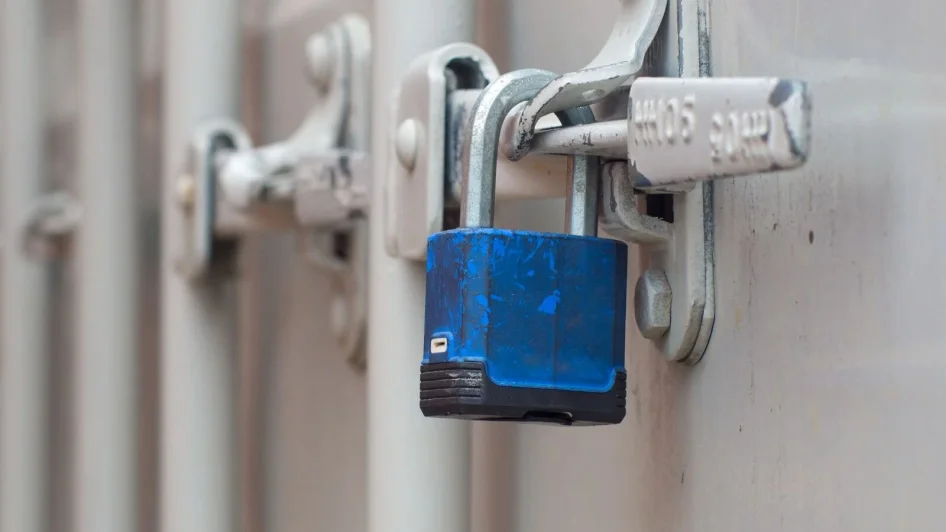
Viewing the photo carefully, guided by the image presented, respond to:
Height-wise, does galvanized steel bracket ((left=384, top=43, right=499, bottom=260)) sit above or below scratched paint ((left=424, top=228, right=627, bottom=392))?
above

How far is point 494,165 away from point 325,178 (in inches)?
8.7

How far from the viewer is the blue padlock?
0.41 m

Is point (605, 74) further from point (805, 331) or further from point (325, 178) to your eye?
point (325, 178)

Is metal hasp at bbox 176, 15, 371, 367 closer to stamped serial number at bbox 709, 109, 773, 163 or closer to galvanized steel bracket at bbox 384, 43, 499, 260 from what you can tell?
galvanized steel bracket at bbox 384, 43, 499, 260

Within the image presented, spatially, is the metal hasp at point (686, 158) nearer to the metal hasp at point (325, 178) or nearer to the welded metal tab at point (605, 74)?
the welded metal tab at point (605, 74)

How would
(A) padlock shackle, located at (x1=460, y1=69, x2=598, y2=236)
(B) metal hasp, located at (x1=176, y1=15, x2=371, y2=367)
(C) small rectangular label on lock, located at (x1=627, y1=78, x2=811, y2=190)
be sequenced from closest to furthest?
(C) small rectangular label on lock, located at (x1=627, y1=78, x2=811, y2=190), (A) padlock shackle, located at (x1=460, y1=69, x2=598, y2=236), (B) metal hasp, located at (x1=176, y1=15, x2=371, y2=367)

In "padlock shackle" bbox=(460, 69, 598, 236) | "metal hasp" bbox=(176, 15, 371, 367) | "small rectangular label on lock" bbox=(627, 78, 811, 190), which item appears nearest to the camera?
"small rectangular label on lock" bbox=(627, 78, 811, 190)

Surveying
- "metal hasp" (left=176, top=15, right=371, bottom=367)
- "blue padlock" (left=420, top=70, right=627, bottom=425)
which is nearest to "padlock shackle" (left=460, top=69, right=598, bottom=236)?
"blue padlock" (left=420, top=70, right=627, bottom=425)

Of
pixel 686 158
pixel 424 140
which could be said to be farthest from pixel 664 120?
pixel 424 140

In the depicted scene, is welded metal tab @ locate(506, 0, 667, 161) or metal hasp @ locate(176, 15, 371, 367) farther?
metal hasp @ locate(176, 15, 371, 367)

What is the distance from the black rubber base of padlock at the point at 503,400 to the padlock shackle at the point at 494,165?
5cm

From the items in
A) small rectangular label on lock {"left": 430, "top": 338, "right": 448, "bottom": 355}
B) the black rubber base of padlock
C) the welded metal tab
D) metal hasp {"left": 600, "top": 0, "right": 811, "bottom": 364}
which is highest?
the welded metal tab

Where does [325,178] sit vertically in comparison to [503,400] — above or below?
above

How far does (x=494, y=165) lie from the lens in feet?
1.46
